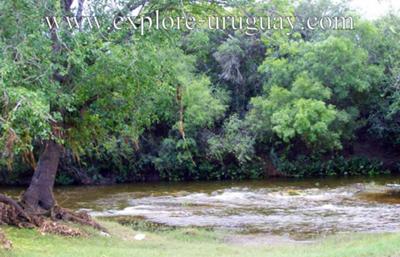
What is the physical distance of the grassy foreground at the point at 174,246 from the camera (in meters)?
11.2

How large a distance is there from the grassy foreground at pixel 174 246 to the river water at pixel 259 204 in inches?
84.4

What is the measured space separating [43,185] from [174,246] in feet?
11.9

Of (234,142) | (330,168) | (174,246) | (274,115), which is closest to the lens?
(174,246)

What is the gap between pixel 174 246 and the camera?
1410 cm

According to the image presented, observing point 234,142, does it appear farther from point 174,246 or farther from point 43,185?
point 174,246

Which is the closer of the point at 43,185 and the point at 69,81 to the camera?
the point at 69,81

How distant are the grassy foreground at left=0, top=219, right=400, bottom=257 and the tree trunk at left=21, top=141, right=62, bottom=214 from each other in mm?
1519

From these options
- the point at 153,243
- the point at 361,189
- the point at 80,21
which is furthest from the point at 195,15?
the point at 361,189

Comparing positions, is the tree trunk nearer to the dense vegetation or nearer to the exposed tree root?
the exposed tree root

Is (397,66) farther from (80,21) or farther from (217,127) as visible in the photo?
(80,21)

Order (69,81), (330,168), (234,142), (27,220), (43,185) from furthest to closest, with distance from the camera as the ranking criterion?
1. (330,168)
2. (234,142)
3. (43,185)
4. (27,220)
5. (69,81)

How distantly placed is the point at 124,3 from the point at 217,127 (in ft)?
69.7

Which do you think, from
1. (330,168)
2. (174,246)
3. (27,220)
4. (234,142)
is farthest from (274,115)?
(27,220)

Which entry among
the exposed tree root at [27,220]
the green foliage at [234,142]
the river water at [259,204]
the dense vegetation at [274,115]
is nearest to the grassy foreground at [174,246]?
the exposed tree root at [27,220]
